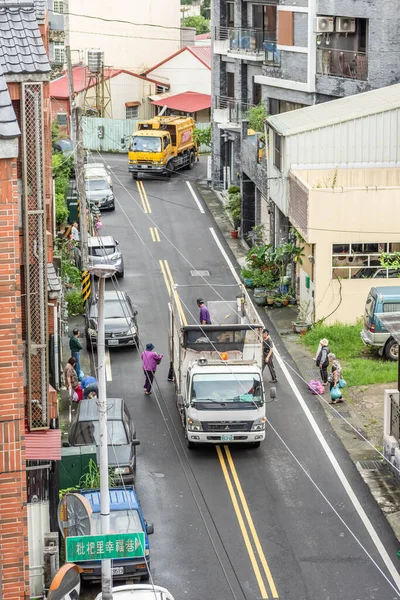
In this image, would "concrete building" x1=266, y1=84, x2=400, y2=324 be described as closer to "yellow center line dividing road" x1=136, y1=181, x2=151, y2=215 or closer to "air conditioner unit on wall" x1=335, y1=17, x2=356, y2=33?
"air conditioner unit on wall" x1=335, y1=17, x2=356, y2=33

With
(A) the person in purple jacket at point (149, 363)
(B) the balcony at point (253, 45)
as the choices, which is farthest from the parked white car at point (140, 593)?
(B) the balcony at point (253, 45)

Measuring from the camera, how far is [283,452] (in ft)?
98.0

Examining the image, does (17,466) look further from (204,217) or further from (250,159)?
(204,217)

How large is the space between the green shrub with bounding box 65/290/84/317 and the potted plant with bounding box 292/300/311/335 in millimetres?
7617

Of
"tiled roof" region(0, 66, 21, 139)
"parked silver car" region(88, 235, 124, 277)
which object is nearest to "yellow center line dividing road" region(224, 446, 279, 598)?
"tiled roof" region(0, 66, 21, 139)

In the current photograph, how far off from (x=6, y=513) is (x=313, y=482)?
517 inches

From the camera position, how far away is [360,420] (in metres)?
31.8

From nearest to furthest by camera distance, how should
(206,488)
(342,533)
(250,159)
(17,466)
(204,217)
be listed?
(17,466) < (342,533) < (206,488) < (250,159) < (204,217)

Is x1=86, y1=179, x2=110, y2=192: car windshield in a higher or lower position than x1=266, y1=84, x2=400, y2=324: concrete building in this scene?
lower

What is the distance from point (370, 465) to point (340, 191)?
11876 millimetres

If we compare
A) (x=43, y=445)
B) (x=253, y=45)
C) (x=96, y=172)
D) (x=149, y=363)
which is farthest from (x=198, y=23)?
(x=43, y=445)

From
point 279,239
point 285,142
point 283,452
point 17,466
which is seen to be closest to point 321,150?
point 285,142

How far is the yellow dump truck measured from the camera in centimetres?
6406

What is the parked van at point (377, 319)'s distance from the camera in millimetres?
35531
